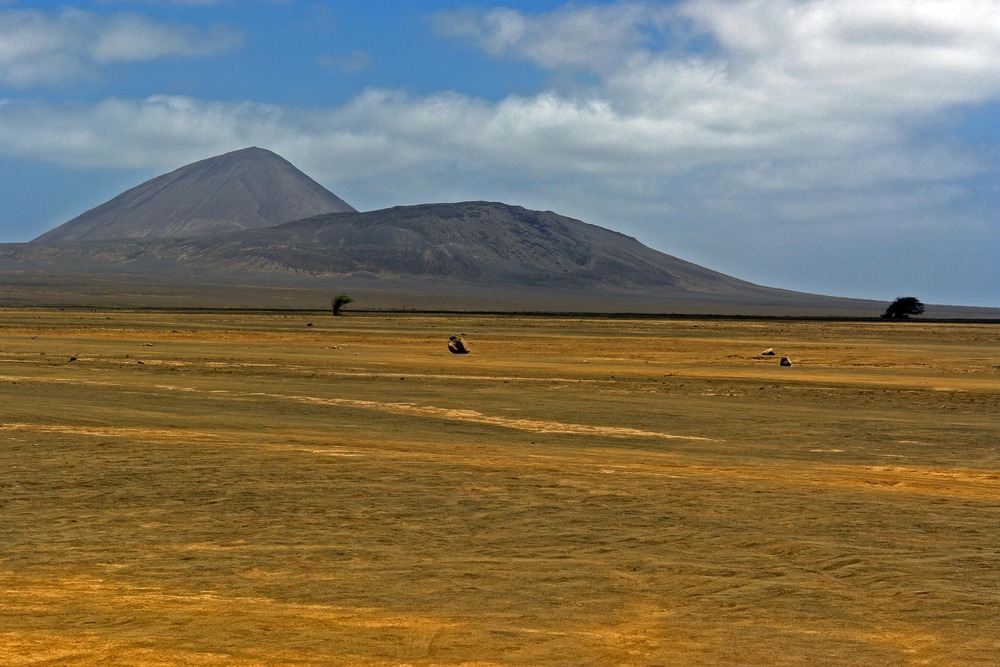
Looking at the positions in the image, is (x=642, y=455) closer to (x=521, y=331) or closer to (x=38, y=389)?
Result: (x=38, y=389)

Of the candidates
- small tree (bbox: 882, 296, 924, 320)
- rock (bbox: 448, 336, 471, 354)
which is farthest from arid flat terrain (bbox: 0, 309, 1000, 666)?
small tree (bbox: 882, 296, 924, 320)

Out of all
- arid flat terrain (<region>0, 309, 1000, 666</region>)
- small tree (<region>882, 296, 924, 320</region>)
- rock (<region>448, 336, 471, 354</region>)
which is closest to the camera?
arid flat terrain (<region>0, 309, 1000, 666</region>)

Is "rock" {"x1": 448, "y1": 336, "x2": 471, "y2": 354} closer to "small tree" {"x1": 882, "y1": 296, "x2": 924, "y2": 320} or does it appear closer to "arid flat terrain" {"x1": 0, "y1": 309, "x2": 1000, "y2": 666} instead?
"arid flat terrain" {"x1": 0, "y1": 309, "x2": 1000, "y2": 666}

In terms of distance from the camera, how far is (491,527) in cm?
1146

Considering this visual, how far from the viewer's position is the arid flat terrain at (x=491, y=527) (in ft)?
25.7

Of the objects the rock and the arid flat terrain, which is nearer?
the arid flat terrain

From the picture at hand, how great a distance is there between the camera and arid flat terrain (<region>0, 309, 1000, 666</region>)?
782cm

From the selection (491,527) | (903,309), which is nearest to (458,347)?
(491,527)

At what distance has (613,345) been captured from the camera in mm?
52594

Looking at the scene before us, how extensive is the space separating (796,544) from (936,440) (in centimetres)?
1008

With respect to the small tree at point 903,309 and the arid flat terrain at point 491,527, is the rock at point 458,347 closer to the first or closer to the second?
the arid flat terrain at point 491,527

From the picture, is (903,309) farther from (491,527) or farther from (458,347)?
(491,527)

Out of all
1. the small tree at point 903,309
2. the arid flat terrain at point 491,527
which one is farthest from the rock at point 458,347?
the small tree at point 903,309

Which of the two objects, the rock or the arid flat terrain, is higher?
the rock
